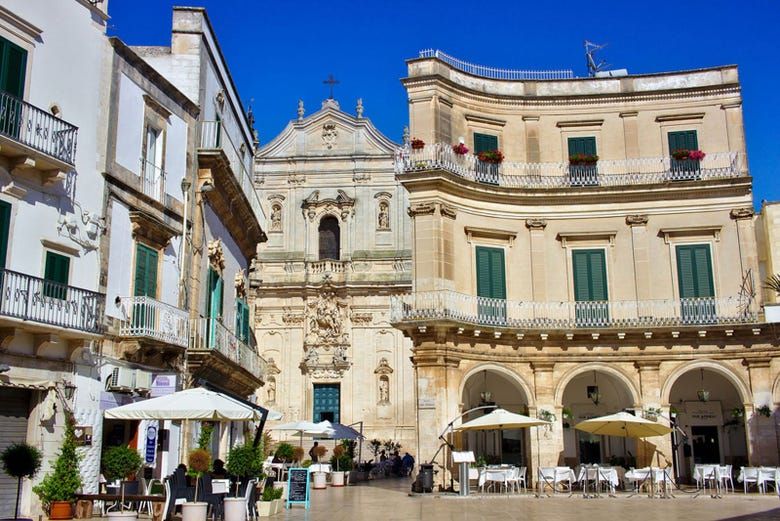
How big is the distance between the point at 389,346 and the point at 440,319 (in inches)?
778

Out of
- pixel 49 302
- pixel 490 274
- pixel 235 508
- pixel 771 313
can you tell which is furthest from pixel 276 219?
pixel 235 508

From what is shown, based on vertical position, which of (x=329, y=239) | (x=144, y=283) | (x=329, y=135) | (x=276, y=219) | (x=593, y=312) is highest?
(x=329, y=135)

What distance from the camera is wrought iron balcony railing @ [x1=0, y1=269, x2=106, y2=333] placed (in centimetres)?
1534

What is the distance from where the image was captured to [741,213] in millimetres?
28094

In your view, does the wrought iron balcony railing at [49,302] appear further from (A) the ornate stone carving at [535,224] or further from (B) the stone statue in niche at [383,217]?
(B) the stone statue in niche at [383,217]

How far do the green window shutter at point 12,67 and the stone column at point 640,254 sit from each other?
18.7 meters

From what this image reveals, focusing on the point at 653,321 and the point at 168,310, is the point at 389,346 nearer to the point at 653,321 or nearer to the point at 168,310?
the point at 653,321

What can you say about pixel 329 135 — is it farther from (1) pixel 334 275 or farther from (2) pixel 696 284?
(2) pixel 696 284

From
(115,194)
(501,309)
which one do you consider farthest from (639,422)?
(115,194)

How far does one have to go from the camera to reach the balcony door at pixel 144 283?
1953cm

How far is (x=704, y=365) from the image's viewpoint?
27406 mm

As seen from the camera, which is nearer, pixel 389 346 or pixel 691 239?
pixel 691 239

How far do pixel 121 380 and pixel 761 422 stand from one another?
18.7 m

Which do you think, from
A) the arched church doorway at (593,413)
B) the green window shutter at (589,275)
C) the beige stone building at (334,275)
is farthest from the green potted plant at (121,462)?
the beige stone building at (334,275)
